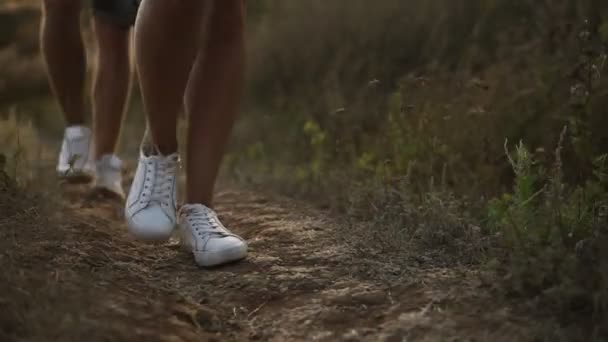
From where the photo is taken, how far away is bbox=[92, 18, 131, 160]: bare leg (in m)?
3.03

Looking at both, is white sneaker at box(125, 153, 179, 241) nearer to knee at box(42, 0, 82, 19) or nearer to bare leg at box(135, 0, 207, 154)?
bare leg at box(135, 0, 207, 154)

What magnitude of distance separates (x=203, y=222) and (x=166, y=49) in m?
0.46

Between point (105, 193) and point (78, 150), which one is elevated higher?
point (78, 150)

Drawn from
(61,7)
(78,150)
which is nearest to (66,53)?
(61,7)

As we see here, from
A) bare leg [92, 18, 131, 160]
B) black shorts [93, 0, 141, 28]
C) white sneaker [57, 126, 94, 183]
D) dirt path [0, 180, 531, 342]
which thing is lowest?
dirt path [0, 180, 531, 342]

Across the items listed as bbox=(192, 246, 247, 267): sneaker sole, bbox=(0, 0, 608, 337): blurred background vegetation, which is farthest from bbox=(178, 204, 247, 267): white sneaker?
bbox=(0, 0, 608, 337): blurred background vegetation

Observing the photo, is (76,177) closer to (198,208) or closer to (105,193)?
(105,193)

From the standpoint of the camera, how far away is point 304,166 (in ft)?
12.0

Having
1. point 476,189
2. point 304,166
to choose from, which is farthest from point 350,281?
point 304,166

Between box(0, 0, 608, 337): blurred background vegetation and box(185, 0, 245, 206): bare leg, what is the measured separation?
0.49 metres

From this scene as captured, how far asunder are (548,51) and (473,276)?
5.63 ft

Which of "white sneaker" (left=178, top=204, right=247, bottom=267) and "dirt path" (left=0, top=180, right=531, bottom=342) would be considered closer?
"dirt path" (left=0, top=180, right=531, bottom=342)

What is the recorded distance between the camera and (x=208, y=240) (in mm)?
2197

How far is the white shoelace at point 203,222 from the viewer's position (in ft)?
7.27
